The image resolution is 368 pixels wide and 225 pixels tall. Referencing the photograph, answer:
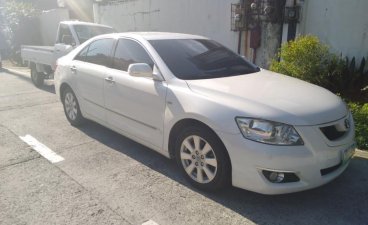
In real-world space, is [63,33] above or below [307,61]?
above

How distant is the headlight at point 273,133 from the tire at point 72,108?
11.0ft

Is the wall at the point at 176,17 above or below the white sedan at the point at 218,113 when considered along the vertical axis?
above

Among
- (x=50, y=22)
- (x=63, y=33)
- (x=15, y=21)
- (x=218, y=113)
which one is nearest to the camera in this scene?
(x=218, y=113)

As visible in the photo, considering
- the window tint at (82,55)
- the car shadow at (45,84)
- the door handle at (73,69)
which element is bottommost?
the car shadow at (45,84)

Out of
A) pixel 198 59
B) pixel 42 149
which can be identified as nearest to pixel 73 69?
pixel 42 149

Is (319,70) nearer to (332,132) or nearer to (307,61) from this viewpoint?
(307,61)

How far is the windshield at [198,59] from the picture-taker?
3.98m

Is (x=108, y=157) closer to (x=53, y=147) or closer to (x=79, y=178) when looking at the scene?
(x=79, y=178)

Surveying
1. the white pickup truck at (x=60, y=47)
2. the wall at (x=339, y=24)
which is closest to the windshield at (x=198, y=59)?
the wall at (x=339, y=24)

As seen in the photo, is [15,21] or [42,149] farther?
[15,21]

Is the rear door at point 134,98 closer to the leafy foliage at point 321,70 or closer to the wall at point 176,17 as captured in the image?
the leafy foliage at point 321,70

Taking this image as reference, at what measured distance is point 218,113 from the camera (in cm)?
326

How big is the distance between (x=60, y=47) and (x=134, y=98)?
5.14m

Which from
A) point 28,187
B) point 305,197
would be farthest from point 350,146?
point 28,187
